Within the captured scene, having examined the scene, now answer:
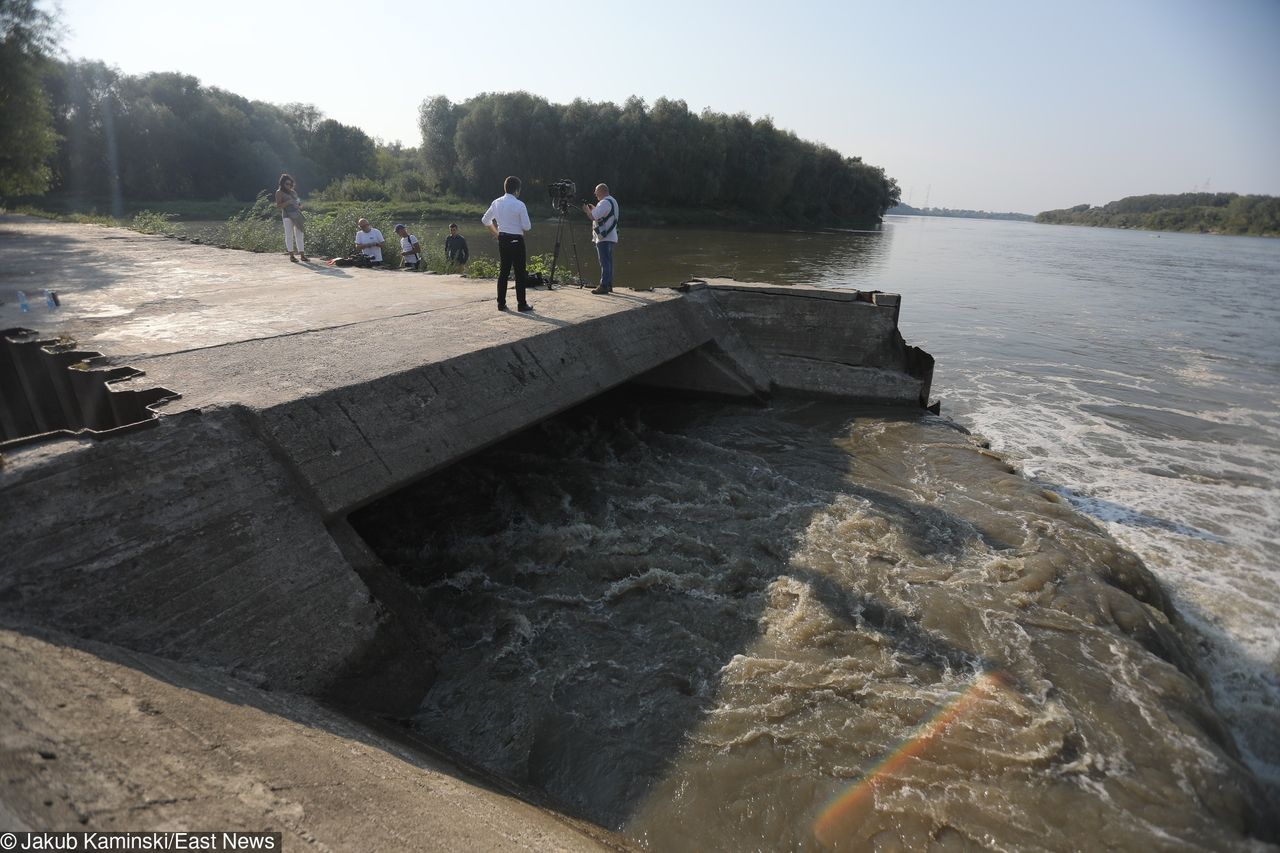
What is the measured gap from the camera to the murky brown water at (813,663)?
3.62m

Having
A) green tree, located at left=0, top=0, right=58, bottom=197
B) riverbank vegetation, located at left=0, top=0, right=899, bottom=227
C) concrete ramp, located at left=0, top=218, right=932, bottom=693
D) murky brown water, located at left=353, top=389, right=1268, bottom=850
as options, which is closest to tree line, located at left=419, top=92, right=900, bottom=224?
riverbank vegetation, located at left=0, top=0, right=899, bottom=227

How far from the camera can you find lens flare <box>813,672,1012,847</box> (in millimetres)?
3496

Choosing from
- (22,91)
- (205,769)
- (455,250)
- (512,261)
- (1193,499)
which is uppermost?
(22,91)

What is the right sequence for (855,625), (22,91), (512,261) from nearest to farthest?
(855,625) < (512,261) < (22,91)

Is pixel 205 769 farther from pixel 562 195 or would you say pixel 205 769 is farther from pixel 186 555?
pixel 562 195

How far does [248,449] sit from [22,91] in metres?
28.6

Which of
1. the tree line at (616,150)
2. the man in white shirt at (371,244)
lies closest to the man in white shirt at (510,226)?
the man in white shirt at (371,244)

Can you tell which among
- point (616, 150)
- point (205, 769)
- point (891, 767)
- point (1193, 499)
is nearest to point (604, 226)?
point (891, 767)

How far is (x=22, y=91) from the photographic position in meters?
22.4

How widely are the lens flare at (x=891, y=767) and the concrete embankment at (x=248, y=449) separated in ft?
5.16

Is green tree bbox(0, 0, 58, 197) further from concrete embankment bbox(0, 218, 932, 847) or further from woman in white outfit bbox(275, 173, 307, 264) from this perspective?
concrete embankment bbox(0, 218, 932, 847)

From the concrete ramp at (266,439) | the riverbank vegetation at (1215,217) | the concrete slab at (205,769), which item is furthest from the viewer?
the riverbank vegetation at (1215,217)

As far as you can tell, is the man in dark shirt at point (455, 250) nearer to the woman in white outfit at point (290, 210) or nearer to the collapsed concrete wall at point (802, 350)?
the woman in white outfit at point (290, 210)

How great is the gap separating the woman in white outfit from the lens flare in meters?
11.4
